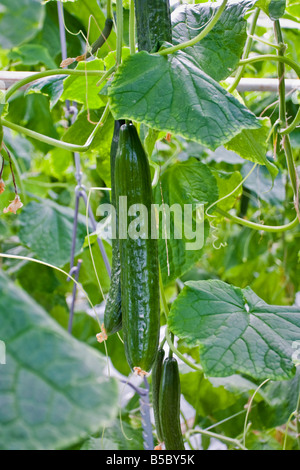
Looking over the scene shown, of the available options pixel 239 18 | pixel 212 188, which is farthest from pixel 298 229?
pixel 239 18

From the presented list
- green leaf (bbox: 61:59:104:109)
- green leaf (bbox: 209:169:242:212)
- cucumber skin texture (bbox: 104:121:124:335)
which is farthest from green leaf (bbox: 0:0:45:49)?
green leaf (bbox: 209:169:242:212)

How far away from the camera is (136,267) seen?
626mm

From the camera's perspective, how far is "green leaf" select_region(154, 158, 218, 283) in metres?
0.87

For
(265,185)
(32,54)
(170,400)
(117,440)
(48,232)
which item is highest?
(32,54)

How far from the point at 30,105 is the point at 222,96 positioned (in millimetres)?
1058

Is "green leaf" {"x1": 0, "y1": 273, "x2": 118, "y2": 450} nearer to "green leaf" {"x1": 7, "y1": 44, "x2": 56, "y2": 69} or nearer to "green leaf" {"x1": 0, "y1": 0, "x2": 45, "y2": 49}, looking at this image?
"green leaf" {"x1": 0, "y1": 0, "x2": 45, "y2": 49}

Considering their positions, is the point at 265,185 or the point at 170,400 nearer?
the point at 170,400

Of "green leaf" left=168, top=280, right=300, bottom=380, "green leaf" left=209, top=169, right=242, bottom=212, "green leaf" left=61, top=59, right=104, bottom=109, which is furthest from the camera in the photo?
"green leaf" left=209, top=169, right=242, bottom=212

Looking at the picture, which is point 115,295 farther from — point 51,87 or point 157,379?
point 51,87

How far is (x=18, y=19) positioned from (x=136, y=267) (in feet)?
1.31

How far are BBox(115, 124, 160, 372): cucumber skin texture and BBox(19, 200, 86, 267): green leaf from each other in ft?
1.99

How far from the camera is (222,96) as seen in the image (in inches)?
23.3

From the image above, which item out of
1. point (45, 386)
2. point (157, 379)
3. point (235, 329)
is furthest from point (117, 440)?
point (45, 386)

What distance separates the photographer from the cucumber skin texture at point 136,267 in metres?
0.62
